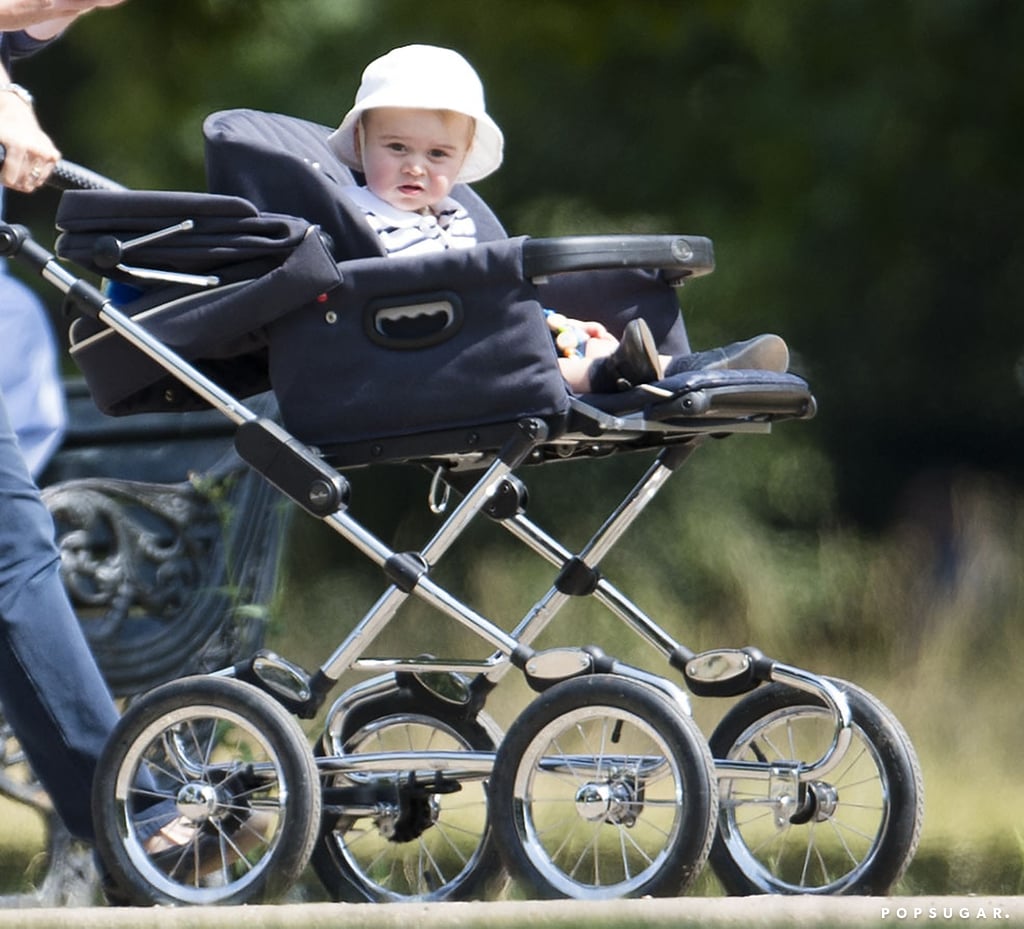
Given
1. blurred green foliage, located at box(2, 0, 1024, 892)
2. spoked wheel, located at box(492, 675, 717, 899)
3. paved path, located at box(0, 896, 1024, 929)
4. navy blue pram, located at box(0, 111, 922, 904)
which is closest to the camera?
paved path, located at box(0, 896, 1024, 929)

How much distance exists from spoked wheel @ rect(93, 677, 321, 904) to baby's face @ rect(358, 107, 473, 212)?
2.48 ft

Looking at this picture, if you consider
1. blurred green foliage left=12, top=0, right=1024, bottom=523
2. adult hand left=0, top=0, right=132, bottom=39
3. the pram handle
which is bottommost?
the pram handle

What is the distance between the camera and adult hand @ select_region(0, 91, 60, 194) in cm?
308

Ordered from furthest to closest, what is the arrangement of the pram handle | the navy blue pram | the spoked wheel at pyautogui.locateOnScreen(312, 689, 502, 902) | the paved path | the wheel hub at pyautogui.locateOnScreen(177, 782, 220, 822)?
1. the pram handle
2. the spoked wheel at pyautogui.locateOnScreen(312, 689, 502, 902)
3. the wheel hub at pyautogui.locateOnScreen(177, 782, 220, 822)
4. the navy blue pram
5. the paved path

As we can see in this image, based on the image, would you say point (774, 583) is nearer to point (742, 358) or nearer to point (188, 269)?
point (742, 358)

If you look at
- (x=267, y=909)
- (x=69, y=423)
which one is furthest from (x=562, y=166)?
(x=267, y=909)

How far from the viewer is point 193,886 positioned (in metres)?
3.12

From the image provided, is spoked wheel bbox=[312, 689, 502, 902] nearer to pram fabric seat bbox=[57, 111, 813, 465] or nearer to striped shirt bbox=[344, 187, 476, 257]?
pram fabric seat bbox=[57, 111, 813, 465]

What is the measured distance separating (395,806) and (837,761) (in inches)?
24.6

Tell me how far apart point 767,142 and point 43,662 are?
137 inches

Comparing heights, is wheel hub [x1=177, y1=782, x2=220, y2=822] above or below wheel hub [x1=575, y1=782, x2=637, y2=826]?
below

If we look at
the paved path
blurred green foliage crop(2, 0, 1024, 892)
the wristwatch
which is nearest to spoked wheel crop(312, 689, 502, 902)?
the paved path

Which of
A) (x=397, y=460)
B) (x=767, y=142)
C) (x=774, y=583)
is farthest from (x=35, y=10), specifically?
(x=767, y=142)

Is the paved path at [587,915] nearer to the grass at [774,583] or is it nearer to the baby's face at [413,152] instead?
the baby's face at [413,152]
